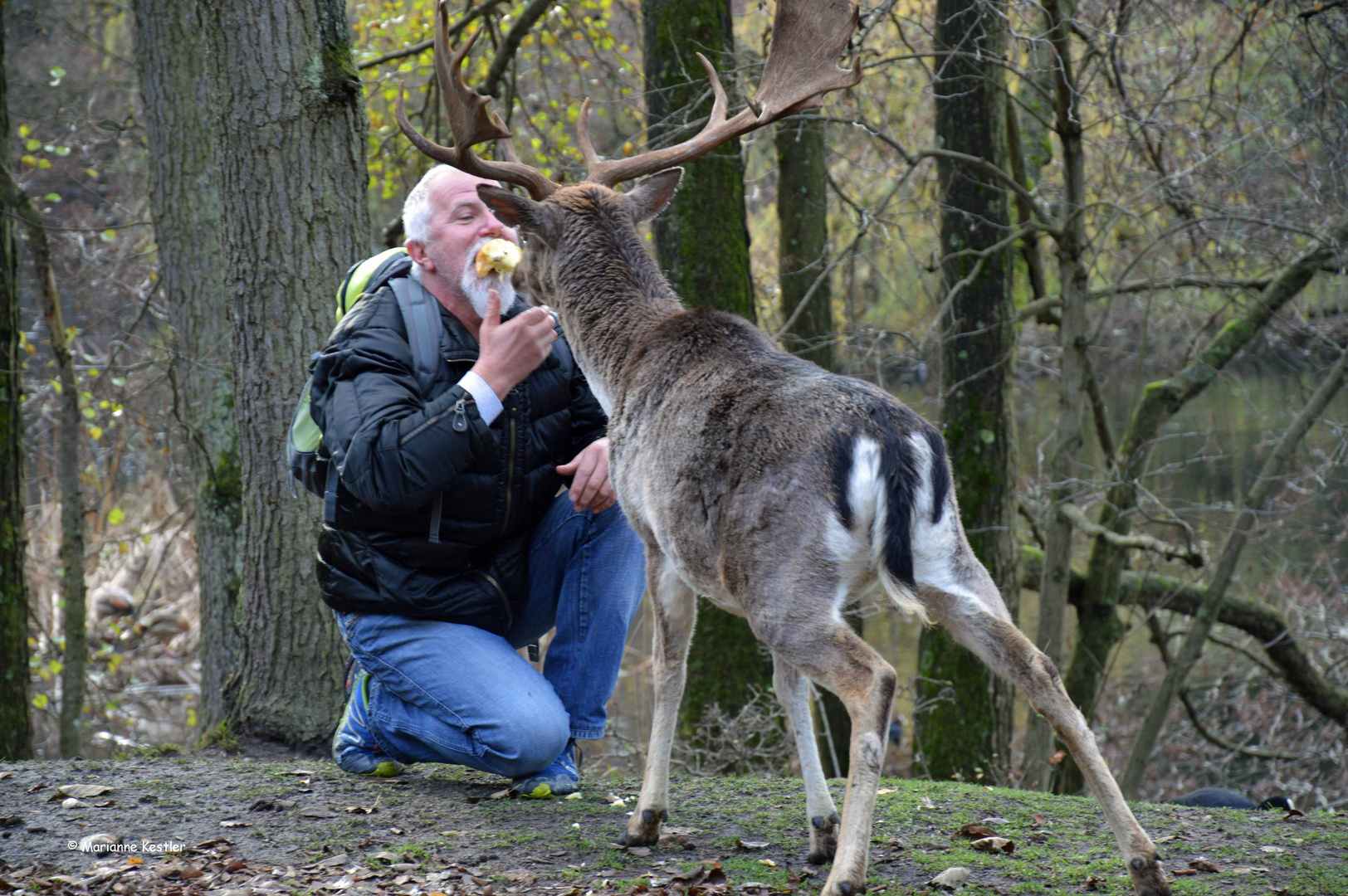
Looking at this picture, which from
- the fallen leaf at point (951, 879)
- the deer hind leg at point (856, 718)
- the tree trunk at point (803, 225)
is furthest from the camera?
the tree trunk at point (803, 225)

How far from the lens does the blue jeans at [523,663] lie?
4.28 metres

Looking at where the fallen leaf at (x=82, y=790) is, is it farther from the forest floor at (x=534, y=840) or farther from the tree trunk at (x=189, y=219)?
the tree trunk at (x=189, y=219)

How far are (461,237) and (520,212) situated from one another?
0.82 ft

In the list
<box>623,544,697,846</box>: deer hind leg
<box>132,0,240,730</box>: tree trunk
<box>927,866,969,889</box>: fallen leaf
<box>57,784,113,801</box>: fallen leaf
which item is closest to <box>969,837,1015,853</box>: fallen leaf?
<box>927,866,969,889</box>: fallen leaf

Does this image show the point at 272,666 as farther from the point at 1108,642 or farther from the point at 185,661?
the point at 185,661

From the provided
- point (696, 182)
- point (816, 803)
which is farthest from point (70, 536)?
point (816, 803)

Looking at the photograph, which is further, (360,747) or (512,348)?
(360,747)

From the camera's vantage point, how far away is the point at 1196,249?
27.9ft

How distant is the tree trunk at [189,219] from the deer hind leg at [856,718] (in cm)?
486

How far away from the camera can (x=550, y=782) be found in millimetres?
4504

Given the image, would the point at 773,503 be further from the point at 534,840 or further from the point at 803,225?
the point at 803,225

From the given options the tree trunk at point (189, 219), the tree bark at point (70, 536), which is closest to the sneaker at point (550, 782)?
the tree trunk at point (189, 219)

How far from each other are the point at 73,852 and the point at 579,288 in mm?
2548

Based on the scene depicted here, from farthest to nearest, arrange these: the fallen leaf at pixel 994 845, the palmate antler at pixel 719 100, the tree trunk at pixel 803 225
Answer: the tree trunk at pixel 803 225, the palmate antler at pixel 719 100, the fallen leaf at pixel 994 845
